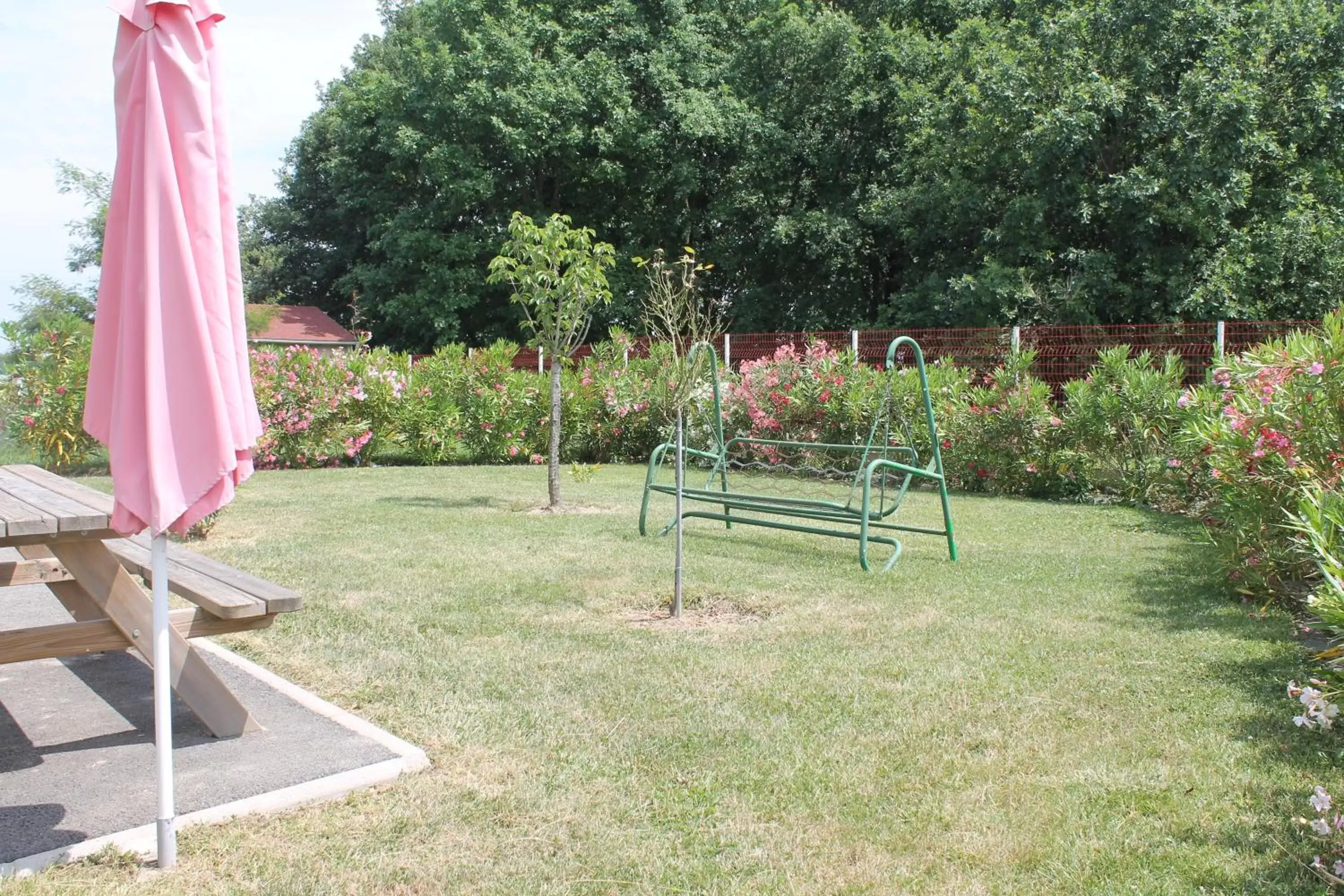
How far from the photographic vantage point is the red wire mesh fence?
11.5 meters

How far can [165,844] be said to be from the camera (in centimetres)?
282

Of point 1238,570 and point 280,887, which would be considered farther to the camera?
point 1238,570

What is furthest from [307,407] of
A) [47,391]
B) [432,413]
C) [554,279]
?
[554,279]

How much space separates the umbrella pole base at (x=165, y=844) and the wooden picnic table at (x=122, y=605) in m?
0.73

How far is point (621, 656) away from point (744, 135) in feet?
77.9

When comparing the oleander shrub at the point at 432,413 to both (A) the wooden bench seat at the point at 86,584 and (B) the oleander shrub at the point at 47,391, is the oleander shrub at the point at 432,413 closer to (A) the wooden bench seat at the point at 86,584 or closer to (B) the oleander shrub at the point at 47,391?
(B) the oleander shrub at the point at 47,391

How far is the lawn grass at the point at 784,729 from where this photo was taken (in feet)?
9.45

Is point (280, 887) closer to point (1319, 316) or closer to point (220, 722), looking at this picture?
point (220, 722)

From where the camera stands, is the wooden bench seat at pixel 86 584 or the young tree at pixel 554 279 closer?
the wooden bench seat at pixel 86 584

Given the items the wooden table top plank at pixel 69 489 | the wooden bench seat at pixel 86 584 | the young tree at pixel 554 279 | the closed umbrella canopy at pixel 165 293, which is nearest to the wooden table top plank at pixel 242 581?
the wooden bench seat at pixel 86 584

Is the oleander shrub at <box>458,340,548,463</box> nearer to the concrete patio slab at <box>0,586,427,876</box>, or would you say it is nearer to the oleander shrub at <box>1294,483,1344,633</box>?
the concrete patio slab at <box>0,586,427,876</box>

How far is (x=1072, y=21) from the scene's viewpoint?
64.4 feet

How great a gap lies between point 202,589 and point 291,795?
798mm

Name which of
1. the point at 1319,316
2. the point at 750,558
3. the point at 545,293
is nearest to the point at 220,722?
the point at 750,558
